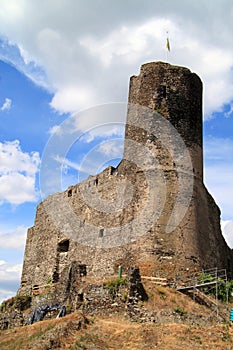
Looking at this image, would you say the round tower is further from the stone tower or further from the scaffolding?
the scaffolding

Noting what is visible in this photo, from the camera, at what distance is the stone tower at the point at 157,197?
→ 23.1 metres

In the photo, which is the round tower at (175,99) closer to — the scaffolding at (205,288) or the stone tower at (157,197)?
the stone tower at (157,197)

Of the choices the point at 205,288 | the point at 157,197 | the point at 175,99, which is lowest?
the point at 205,288

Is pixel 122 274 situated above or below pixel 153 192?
below

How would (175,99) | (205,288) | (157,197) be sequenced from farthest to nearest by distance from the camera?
(175,99) < (157,197) < (205,288)

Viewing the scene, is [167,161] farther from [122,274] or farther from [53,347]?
[53,347]

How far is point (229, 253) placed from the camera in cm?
2816

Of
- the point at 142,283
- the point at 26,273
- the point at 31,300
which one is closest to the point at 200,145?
the point at 142,283

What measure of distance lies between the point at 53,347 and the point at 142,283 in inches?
230

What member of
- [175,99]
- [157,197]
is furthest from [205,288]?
[175,99]

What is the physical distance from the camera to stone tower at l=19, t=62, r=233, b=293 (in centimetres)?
2308

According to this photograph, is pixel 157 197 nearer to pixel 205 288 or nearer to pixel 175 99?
pixel 205 288

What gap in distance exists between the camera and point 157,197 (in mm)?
23828

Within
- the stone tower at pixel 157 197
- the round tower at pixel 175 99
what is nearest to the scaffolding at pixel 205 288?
the stone tower at pixel 157 197
